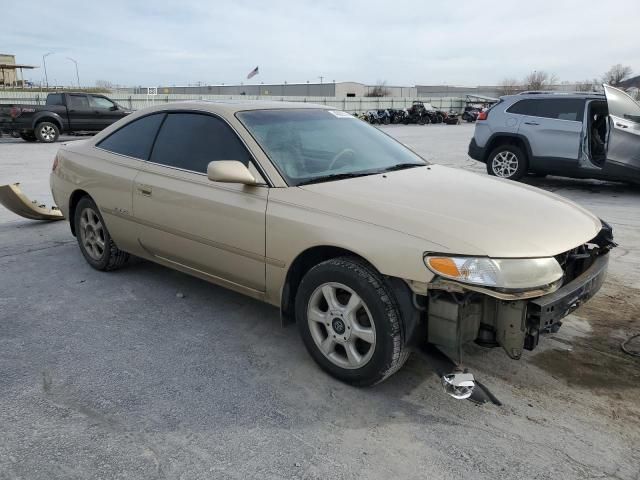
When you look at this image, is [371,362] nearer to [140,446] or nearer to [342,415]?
[342,415]

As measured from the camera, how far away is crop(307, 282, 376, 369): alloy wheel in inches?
114

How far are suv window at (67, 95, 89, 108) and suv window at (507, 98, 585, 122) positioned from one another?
15.7 m

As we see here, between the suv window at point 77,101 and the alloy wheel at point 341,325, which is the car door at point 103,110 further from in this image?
the alloy wheel at point 341,325

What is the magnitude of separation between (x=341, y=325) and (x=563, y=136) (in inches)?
316

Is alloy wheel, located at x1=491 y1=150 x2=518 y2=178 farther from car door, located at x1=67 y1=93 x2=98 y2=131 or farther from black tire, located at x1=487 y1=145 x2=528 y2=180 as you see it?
car door, located at x1=67 y1=93 x2=98 y2=131

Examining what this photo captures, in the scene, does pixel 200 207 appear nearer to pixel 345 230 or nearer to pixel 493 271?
pixel 345 230

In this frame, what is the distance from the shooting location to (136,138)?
4.49 m

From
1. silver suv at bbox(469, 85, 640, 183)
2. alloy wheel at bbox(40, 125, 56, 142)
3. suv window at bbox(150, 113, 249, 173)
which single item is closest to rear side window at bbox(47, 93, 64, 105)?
alloy wheel at bbox(40, 125, 56, 142)

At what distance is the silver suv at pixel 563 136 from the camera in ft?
28.7

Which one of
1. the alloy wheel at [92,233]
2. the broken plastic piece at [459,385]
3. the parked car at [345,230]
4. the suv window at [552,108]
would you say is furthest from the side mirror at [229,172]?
the suv window at [552,108]

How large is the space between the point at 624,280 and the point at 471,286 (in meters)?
3.05

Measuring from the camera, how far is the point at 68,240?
614 centimetres

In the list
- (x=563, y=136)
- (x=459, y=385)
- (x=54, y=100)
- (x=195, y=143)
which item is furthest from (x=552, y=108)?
(x=54, y=100)

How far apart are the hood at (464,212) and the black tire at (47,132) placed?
18547 millimetres
